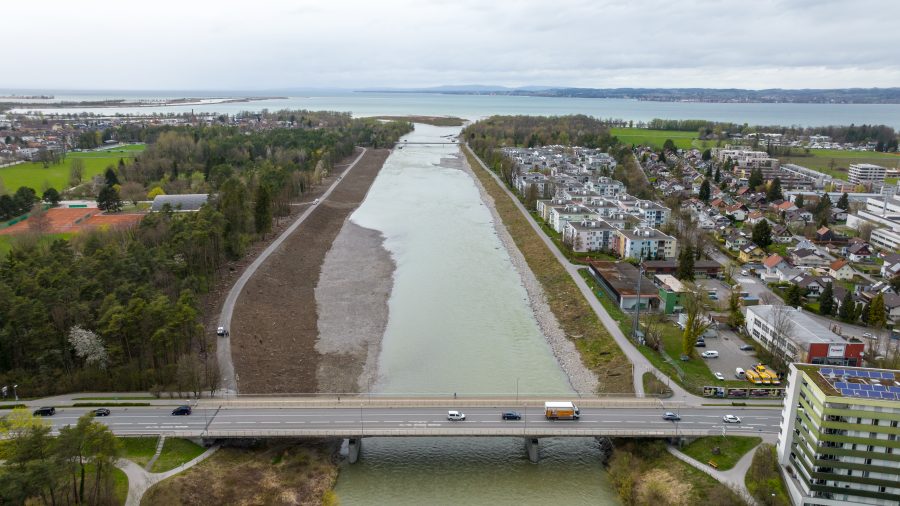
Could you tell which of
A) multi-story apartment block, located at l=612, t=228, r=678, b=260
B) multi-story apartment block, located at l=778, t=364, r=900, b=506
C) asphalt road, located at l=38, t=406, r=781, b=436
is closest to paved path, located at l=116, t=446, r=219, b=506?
asphalt road, located at l=38, t=406, r=781, b=436

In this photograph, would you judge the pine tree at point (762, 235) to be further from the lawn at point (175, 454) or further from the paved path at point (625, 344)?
the lawn at point (175, 454)

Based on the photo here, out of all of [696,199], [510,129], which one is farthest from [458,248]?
[510,129]

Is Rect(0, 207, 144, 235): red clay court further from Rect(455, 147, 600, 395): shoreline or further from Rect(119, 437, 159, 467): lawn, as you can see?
Rect(455, 147, 600, 395): shoreline

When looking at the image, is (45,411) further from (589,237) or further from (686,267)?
(589,237)

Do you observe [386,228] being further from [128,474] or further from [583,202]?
[128,474]

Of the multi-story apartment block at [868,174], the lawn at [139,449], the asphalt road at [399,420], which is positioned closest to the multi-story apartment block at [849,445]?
the asphalt road at [399,420]

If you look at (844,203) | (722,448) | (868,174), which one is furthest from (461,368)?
(868,174)
